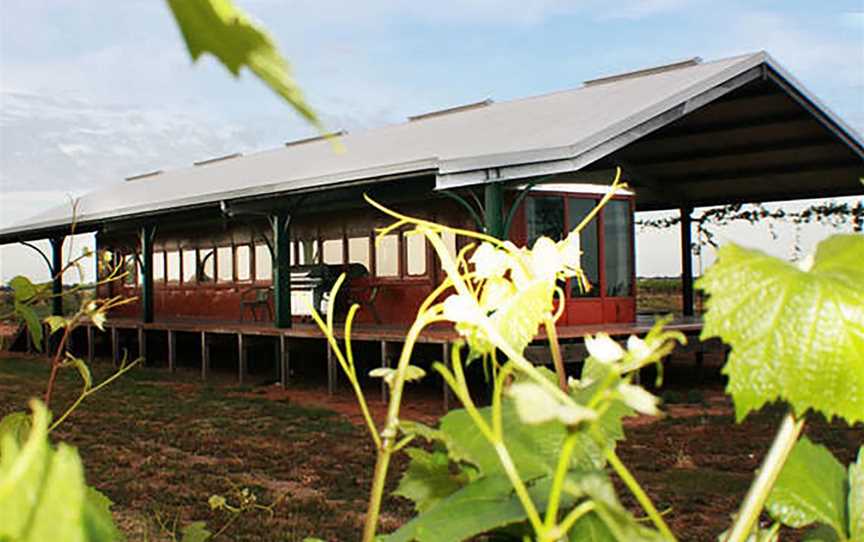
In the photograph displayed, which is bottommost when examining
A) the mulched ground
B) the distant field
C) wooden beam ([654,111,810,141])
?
the mulched ground

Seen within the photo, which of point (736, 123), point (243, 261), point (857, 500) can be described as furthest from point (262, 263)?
point (857, 500)

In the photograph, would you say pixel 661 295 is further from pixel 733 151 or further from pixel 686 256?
pixel 733 151

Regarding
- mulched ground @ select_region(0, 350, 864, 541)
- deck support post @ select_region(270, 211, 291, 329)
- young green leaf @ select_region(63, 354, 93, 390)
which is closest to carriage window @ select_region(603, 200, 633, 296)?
mulched ground @ select_region(0, 350, 864, 541)

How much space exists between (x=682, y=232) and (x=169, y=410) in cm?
926

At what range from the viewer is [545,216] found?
39.0ft

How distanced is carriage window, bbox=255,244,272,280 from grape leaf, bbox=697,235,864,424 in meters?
15.6

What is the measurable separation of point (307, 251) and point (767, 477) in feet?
48.4

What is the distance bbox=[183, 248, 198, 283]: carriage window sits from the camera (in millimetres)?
17906

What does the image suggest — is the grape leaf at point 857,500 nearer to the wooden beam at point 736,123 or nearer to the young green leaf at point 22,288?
the young green leaf at point 22,288

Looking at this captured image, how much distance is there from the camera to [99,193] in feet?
73.3

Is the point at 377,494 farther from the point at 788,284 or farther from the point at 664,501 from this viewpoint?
the point at 664,501

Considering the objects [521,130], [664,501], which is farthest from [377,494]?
[521,130]

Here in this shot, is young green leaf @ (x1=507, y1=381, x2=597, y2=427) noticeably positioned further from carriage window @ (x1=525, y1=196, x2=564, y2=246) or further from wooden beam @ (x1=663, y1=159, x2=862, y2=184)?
wooden beam @ (x1=663, y1=159, x2=862, y2=184)

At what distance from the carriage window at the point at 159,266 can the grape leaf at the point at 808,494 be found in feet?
63.0
